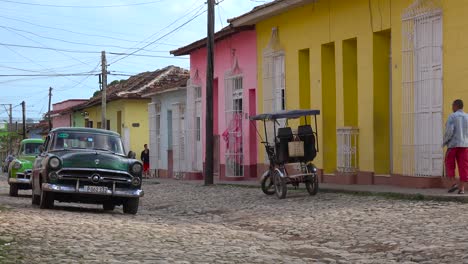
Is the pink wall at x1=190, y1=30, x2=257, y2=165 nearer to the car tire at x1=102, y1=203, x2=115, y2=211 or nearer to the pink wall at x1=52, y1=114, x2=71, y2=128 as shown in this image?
the car tire at x1=102, y1=203, x2=115, y2=211

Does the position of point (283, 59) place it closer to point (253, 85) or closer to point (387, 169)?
point (253, 85)

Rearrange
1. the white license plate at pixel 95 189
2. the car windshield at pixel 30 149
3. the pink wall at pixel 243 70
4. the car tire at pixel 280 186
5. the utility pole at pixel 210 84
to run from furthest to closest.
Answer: the pink wall at pixel 243 70
the utility pole at pixel 210 84
the car windshield at pixel 30 149
the car tire at pixel 280 186
the white license plate at pixel 95 189

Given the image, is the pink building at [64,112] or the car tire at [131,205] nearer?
the car tire at [131,205]

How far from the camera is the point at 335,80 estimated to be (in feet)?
70.5

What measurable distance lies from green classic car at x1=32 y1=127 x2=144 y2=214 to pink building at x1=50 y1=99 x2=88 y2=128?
142ft

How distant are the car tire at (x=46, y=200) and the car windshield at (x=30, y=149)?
26.0ft

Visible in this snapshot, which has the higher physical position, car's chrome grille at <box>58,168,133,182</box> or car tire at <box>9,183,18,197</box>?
car's chrome grille at <box>58,168,133,182</box>

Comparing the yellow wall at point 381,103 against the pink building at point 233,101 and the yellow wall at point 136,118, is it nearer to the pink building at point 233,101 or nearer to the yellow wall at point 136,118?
the pink building at point 233,101

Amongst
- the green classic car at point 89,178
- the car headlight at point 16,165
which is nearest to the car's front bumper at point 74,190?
the green classic car at point 89,178

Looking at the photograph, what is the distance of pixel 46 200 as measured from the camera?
15.0m

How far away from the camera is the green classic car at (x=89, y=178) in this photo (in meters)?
14.5

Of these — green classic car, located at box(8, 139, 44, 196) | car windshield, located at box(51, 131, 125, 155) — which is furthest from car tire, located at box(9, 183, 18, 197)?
car windshield, located at box(51, 131, 125, 155)

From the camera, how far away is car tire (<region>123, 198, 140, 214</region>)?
15141 mm

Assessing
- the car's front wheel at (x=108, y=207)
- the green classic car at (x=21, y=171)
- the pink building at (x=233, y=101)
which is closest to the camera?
the car's front wheel at (x=108, y=207)
